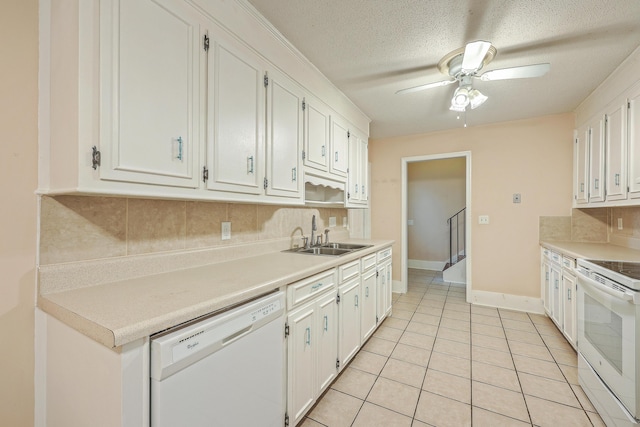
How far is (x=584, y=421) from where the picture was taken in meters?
1.63

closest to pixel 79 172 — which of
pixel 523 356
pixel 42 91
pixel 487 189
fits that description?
pixel 42 91

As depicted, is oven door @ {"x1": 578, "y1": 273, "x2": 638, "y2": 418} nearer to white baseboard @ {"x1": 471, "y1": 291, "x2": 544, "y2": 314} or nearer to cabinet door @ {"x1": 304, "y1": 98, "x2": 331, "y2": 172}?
white baseboard @ {"x1": 471, "y1": 291, "x2": 544, "y2": 314}

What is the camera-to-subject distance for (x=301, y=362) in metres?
1.54

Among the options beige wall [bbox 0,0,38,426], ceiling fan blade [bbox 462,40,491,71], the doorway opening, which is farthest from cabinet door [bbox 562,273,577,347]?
beige wall [bbox 0,0,38,426]

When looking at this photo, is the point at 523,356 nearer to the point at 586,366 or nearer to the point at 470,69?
the point at 586,366

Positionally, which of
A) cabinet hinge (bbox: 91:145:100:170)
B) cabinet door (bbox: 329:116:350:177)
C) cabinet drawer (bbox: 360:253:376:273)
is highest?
cabinet door (bbox: 329:116:350:177)

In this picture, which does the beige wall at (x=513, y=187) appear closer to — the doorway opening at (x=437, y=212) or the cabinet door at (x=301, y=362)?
the doorway opening at (x=437, y=212)

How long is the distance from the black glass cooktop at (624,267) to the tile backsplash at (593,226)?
1323 mm

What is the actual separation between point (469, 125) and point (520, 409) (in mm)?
3293

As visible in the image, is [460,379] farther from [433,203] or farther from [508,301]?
[433,203]

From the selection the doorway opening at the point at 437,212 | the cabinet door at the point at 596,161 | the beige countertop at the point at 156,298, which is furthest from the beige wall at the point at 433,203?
the beige countertop at the point at 156,298

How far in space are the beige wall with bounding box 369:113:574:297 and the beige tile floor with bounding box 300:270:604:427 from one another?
0.67 metres

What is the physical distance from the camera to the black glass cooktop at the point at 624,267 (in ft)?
4.94

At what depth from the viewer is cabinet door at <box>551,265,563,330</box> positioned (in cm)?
265
